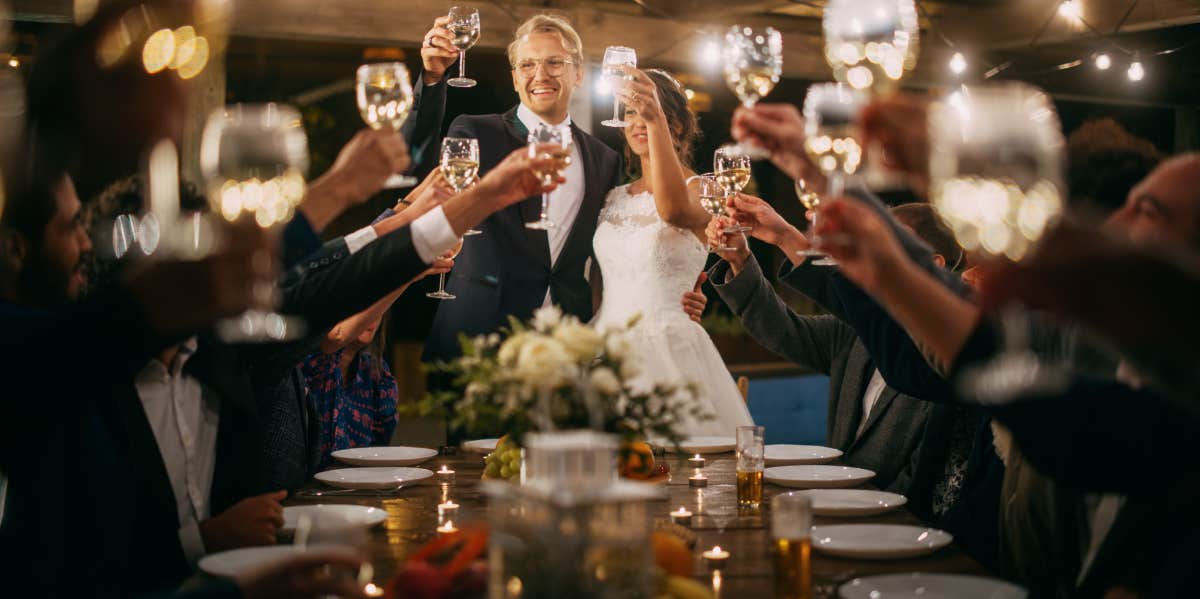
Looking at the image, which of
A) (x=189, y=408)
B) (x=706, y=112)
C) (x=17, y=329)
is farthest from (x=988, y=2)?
(x=17, y=329)

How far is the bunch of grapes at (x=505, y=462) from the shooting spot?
2.17m

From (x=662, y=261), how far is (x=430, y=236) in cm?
206

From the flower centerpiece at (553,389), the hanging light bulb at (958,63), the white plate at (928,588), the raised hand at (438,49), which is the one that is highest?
the hanging light bulb at (958,63)

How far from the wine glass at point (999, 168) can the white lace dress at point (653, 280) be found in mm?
2633

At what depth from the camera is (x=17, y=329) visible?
1446mm

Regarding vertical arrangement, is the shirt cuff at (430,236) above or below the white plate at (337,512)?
above

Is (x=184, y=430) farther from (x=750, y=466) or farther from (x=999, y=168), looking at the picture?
(x=999, y=168)

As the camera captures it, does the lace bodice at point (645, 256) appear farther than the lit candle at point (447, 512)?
Yes

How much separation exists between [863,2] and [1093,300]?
32.9 inches

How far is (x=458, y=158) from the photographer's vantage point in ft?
8.57

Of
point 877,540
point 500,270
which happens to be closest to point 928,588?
point 877,540

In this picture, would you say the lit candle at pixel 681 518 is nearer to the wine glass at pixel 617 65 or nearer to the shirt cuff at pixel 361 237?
the shirt cuff at pixel 361 237

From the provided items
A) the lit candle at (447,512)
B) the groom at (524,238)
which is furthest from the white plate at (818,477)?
the groom at (524,238)

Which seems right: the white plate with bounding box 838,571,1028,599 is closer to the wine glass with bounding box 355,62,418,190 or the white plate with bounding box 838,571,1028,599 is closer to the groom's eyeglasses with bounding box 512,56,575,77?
A: the wine glass with bounding box 355,62,418,190
